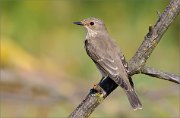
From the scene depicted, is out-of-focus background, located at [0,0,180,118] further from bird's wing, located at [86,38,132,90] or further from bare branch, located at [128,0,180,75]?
bare branch, located at [128,0,180,75]

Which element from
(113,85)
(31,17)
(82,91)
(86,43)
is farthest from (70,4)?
(113,85)

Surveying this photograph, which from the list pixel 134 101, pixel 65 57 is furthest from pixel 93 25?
pixel 65 57

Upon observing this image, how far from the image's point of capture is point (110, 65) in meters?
7.86

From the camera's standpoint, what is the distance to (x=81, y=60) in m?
12.6

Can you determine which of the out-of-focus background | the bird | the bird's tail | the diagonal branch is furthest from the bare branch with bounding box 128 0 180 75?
the out-of-focus background

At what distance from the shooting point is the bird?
7.45 m

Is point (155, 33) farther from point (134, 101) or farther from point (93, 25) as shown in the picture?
point (93, 25)

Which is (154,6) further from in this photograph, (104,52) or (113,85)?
(113,85)

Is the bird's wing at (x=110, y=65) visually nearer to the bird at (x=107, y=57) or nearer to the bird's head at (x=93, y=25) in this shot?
the bird at (x=107, y=57)

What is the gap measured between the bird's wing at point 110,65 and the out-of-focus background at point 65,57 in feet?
6.64

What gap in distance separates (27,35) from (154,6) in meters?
2.22

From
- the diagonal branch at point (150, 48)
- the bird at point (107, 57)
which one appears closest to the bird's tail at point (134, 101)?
the bird at point (107, 57)

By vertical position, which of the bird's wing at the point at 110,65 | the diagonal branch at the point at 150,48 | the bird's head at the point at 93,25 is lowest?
the diagonal branch at the point at 150,48

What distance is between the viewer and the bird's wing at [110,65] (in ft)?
24.3
